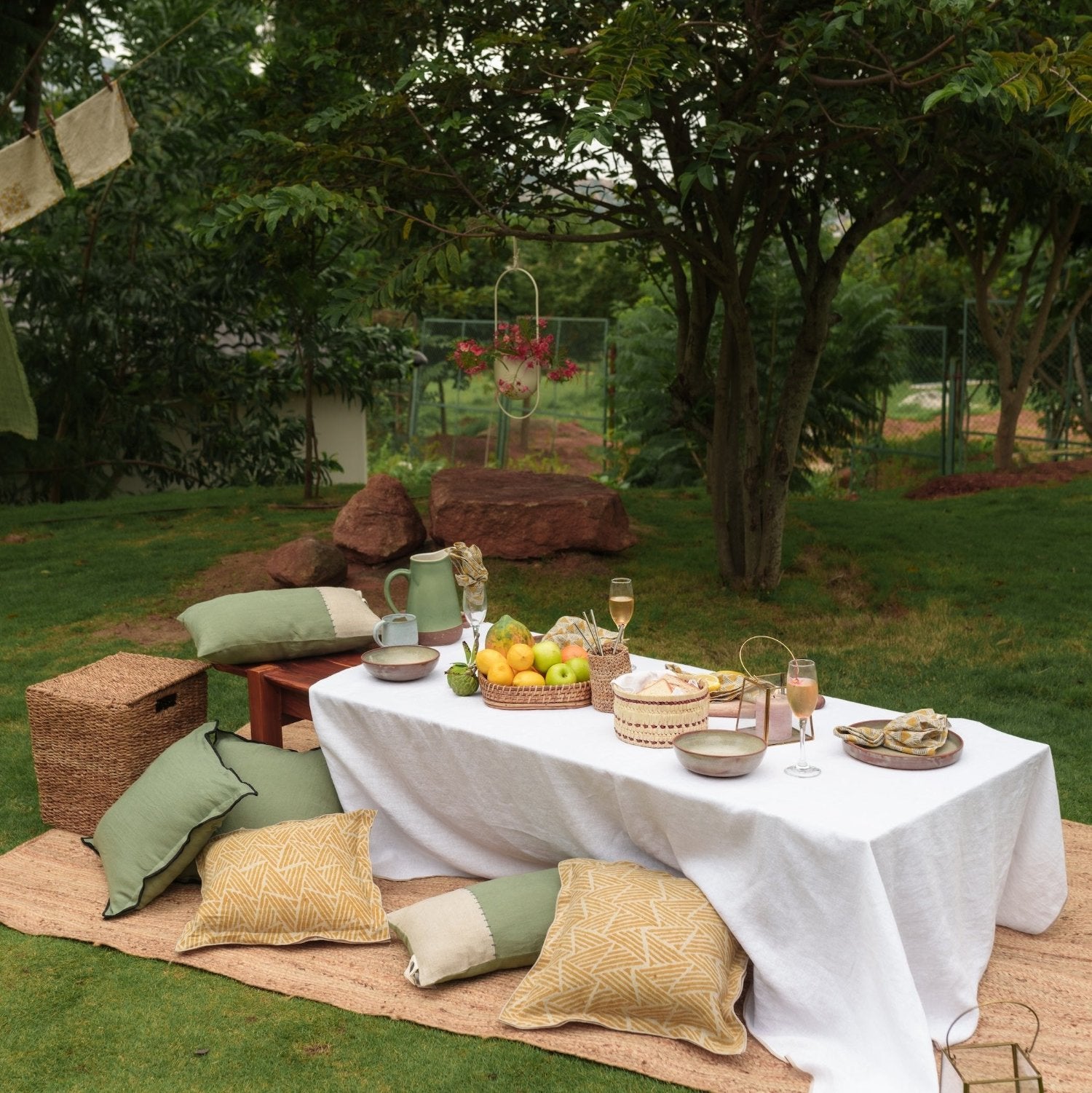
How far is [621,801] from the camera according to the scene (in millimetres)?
3230

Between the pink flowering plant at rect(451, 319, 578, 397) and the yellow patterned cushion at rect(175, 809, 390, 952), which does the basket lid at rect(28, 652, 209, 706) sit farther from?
the pink flowering plant at rect(451, 319, 578, 397)

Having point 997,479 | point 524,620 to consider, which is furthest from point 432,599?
point 997,479

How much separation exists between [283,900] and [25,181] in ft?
15.7

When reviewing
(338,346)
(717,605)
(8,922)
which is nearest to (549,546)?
(717,605)

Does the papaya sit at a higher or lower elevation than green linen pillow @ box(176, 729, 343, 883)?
higher

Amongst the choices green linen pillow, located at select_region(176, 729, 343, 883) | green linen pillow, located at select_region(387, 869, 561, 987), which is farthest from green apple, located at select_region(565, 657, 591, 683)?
green linen pillow, located at select_region(176, 729, 343, 883)

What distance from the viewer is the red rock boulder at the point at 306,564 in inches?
281

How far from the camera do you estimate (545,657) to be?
12.0 feet

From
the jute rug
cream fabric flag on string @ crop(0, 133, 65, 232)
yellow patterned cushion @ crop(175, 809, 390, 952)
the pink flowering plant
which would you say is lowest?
the jute rug

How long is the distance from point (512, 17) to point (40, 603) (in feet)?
14.7

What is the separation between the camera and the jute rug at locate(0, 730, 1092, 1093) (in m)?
2.88

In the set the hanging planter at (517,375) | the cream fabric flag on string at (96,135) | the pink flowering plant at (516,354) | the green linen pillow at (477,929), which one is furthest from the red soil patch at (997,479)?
the green linen pillow at (477,929)

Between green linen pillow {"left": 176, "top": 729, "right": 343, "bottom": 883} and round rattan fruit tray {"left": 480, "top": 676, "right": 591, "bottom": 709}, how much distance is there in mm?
771

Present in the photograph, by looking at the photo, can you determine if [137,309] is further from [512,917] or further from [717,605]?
[512,917]
